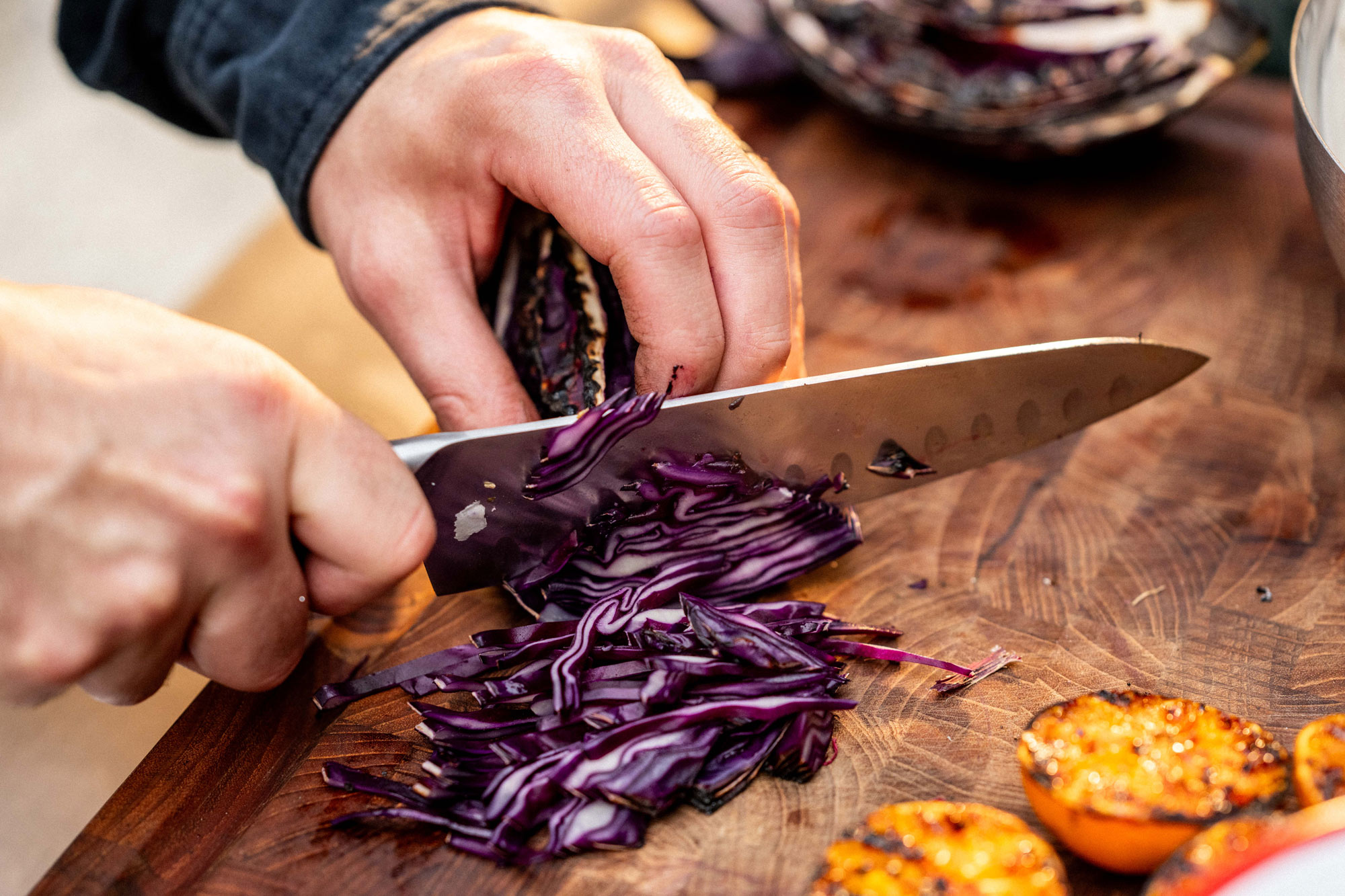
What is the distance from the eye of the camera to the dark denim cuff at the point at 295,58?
2.06 meters

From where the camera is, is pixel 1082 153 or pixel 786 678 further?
pixel 1082 153

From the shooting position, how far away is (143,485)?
1.26 m

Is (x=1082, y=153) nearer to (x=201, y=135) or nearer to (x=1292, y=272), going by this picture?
(x=1292, y=272)

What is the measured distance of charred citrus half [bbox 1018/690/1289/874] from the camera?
50.2 inches

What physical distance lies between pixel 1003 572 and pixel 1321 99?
4.04 ft

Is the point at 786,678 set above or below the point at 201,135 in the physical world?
below

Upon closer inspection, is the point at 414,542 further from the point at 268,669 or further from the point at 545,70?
the point at 545,70

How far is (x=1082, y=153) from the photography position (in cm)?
282

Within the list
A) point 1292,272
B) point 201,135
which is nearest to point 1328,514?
point 1292,272

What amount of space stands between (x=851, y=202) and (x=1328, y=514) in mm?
1465

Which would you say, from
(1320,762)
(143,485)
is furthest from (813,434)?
(143,485)

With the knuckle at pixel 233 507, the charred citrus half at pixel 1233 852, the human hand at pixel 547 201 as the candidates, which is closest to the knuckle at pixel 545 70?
the human hand at pixel 547 201

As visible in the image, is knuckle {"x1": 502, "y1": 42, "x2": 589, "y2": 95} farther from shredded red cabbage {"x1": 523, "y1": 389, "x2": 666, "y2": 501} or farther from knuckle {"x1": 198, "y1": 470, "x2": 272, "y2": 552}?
knuckle {"x1": 198, "y1": 470, "x2": 272, "y2": 552}

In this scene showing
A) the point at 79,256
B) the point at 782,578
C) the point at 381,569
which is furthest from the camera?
the point at 79,256
